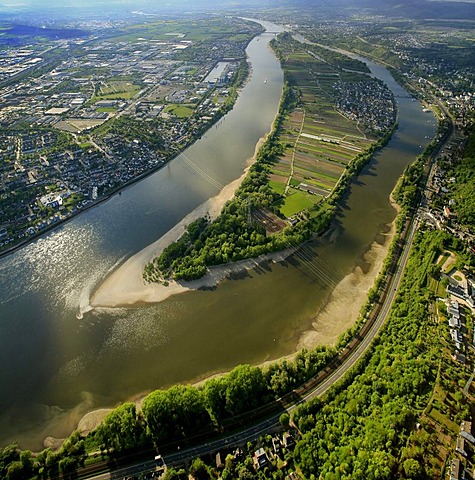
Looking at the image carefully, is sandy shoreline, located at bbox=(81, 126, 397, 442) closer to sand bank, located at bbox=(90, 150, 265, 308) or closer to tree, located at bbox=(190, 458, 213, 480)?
sand bank, located at bbox=(90, 150, 265, 308)

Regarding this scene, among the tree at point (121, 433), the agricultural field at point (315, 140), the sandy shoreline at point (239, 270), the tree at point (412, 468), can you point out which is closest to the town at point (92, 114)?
the sandy shoreline at point (239, 270)

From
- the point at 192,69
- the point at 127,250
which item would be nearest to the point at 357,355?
the point at 127,250

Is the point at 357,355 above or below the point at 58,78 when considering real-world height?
below

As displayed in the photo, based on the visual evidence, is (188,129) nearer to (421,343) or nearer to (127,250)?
(127,250)

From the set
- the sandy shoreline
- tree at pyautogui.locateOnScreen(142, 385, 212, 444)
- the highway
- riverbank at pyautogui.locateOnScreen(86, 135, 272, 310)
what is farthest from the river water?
the highway

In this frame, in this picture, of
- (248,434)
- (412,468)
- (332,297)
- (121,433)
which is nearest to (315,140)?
(332,297)
